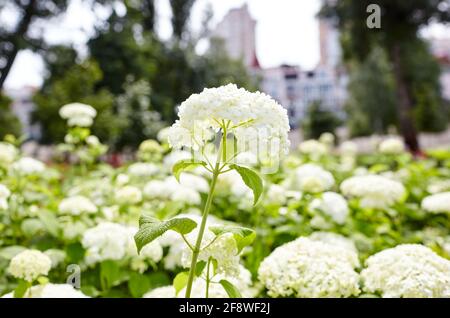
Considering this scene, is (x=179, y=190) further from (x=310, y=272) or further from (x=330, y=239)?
(x=310, y=272)

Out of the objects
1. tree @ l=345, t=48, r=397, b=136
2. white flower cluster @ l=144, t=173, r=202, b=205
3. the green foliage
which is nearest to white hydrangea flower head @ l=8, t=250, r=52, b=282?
white flower cluster @ l=144, t=173, r=202, b=205

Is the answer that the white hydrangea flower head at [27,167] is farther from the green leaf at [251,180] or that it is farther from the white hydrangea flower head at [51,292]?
the green leaf at [251,180]

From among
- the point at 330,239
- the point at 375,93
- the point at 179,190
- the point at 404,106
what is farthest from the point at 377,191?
the point at 375,93

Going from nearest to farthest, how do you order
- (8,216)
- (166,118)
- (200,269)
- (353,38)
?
(200,269), (8,216), (353,38), (166,118)

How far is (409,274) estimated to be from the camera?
0.86m

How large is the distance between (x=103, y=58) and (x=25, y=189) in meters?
9.08

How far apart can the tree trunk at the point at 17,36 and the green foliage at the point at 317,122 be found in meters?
7.90

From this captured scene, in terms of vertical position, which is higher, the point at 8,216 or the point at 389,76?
the point at 389,76

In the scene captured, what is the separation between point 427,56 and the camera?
1672 centimetres

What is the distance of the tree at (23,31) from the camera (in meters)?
8.92

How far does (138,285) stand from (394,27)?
372 inches

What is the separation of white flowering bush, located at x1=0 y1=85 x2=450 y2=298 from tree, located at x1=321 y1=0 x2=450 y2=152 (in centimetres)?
760
